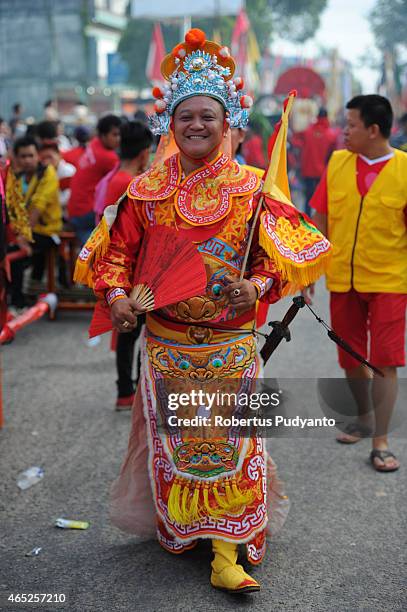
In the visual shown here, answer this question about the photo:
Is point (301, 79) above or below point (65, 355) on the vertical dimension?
above

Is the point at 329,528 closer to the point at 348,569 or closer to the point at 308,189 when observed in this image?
the point at 348,569

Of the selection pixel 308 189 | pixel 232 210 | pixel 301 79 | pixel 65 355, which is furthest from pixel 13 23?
pixel 232 210

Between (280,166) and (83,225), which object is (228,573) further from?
(83,225)

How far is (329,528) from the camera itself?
3.86 m

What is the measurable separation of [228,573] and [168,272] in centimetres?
118

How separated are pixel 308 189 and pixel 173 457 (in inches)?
446

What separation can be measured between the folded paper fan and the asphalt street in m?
0.75

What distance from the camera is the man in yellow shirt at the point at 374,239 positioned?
4.44m

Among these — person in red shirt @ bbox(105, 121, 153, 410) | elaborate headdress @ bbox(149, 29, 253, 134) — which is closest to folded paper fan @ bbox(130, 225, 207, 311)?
elaborate headdress @ bbox(149, 29, 253, 134)

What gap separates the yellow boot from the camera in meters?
3.16

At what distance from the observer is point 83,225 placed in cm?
812

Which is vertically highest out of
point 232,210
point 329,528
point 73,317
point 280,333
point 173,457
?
point 232,210

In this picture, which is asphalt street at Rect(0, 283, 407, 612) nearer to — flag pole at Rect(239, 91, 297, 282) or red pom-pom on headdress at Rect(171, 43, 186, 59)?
flag pole at Rect(239, 91, 297, 282)

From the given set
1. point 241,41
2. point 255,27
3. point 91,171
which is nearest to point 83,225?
point 91,171
